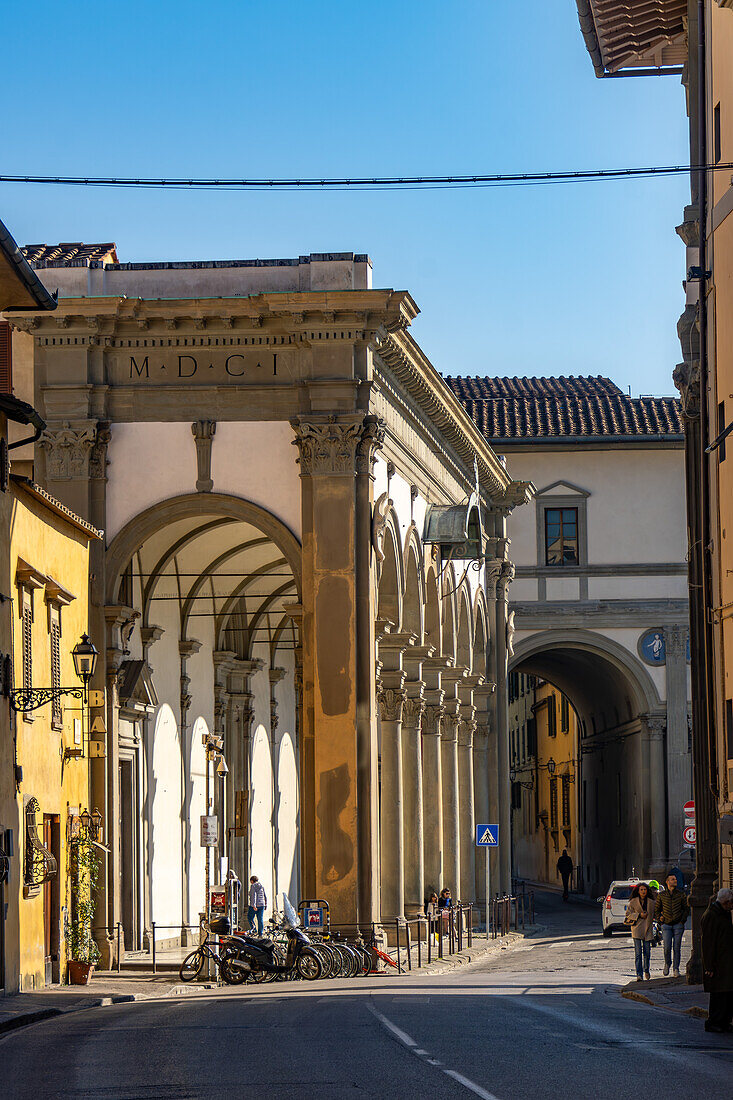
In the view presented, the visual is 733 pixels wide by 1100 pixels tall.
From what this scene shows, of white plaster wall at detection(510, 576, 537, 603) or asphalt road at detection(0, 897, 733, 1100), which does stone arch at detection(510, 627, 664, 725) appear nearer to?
white plaster wall at detection(510, 576, 537, 603)

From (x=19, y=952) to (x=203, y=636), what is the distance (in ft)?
52.4

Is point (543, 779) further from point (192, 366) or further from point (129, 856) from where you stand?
point (192, 366)

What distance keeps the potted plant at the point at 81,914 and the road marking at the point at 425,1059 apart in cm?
805

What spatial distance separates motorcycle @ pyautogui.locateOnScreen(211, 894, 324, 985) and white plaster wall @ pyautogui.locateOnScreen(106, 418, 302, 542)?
722 cm

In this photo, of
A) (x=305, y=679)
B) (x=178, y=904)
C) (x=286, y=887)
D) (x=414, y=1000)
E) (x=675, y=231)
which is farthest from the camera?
(x=286, y=887)

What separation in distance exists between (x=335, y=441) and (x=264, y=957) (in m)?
8.60

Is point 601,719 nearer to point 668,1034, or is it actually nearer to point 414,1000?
point 414,1000

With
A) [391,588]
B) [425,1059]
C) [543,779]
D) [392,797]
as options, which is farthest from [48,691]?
[543,779]

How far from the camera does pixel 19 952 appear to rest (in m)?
24.4

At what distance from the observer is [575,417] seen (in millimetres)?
57531

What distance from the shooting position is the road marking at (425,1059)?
38.9 ft

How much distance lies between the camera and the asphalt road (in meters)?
12.5

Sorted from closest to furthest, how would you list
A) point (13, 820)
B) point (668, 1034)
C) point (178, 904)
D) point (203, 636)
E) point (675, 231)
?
1. point (668, 1034)
2. point (13, 820)
3. point (675, 231)
4. point (178, 904)
5. point (203, 636)

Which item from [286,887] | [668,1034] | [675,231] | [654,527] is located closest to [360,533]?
[675,231]
